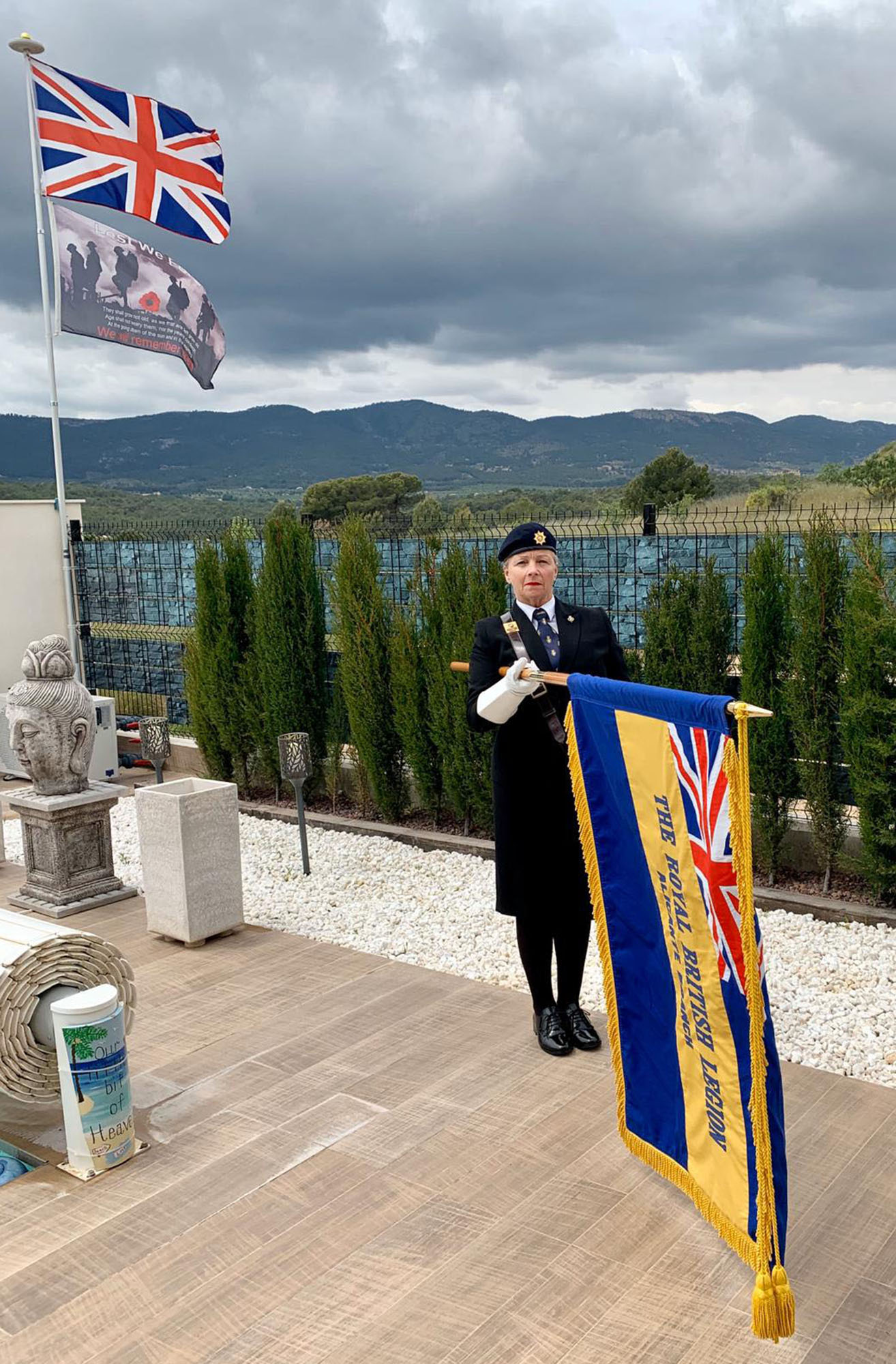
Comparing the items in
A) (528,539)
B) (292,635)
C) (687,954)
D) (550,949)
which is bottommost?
(550,949)

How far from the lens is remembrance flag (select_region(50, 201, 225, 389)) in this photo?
9312 millimetres

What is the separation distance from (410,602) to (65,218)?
5009mm

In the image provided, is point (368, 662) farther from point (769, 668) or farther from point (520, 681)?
point (520, 681)

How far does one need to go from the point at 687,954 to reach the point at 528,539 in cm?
158

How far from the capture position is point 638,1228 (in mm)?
2898

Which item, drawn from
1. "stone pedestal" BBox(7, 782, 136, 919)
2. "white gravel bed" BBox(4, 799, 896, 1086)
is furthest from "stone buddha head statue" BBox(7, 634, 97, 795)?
"white gravel bed" BBox(4, 799, 896, 1086)

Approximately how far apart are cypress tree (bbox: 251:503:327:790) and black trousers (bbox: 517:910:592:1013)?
13.8ft

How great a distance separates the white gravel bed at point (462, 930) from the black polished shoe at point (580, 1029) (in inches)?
16.7

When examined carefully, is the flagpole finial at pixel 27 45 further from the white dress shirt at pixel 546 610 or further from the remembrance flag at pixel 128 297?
the white dress shirt at pixel 546 610

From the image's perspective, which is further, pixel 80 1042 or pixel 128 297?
pixel 128 297

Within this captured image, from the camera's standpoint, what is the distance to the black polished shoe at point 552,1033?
3.94 metres

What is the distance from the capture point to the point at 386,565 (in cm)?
799

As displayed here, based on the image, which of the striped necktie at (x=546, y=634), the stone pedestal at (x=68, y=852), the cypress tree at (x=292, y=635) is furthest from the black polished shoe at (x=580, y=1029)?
the cypress tree at (x=292, y=635)

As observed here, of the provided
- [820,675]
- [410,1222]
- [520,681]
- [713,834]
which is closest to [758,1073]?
[713,834]
